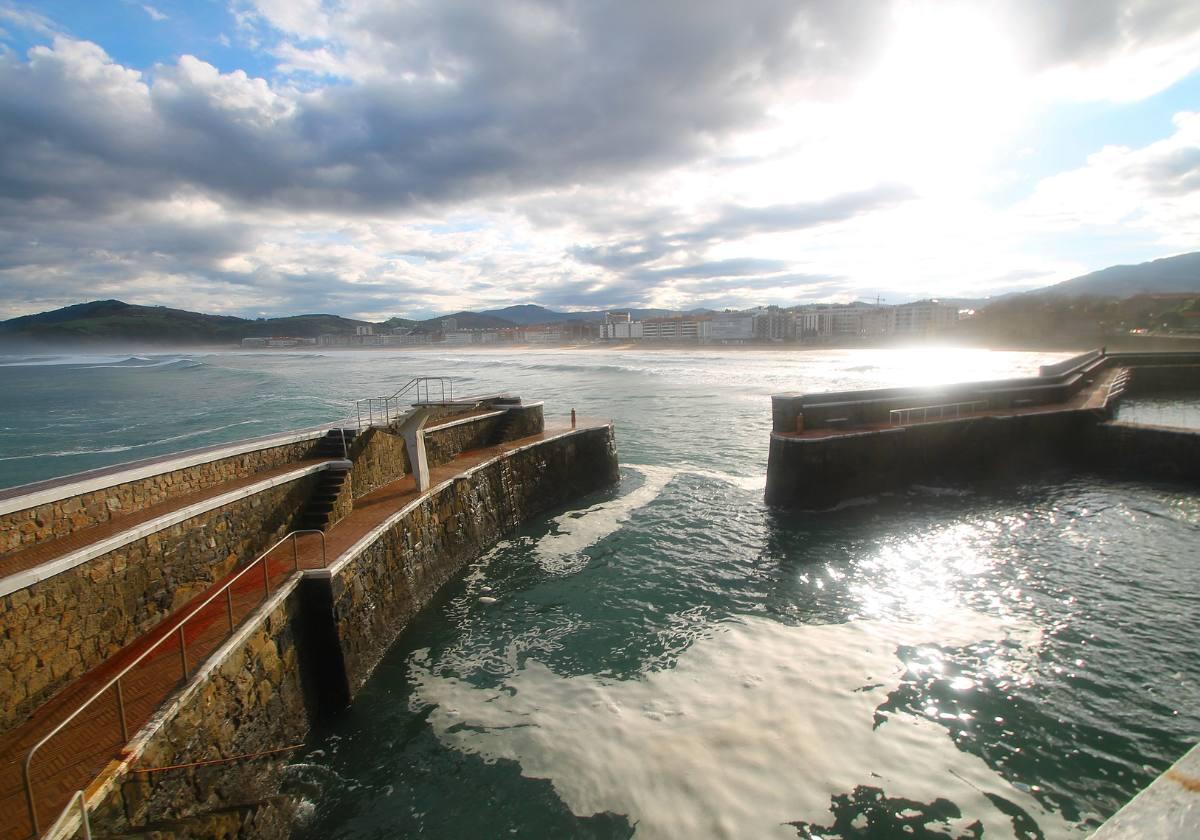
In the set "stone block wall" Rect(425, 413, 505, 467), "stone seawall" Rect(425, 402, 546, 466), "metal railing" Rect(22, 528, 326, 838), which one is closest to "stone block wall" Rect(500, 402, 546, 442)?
"stone seawall" Rect(425, 402, 546, 466)

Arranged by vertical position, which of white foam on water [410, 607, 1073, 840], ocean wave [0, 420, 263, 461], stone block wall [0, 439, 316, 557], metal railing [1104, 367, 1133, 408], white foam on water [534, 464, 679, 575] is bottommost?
white foam on water [410, 607, 1073, 840]

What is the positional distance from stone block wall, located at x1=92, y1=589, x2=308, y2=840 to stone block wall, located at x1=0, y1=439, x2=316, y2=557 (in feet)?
8.66

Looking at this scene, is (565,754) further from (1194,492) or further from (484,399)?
(1194,492)

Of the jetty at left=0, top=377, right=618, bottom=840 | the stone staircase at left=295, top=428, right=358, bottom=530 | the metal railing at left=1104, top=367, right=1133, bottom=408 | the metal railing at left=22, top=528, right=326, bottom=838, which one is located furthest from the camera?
the metal railing at left=1104, top=367, right=1133, bottom=408

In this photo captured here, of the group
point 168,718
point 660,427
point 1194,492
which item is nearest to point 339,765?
point 168,718

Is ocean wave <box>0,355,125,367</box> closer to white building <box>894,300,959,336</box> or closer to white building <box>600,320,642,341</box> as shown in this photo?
white building <box>600,320,642,341</box>

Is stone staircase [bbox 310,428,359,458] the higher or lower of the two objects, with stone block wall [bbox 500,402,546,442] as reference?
higher

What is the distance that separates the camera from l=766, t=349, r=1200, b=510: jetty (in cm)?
1445

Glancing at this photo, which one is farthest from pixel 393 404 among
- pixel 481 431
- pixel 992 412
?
pixel 992 412

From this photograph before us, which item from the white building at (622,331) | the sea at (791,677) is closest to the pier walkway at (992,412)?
the sea at (791,677)

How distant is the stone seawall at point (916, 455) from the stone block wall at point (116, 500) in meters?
10.8

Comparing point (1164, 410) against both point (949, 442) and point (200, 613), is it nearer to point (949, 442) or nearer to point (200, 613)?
point (949, 442)

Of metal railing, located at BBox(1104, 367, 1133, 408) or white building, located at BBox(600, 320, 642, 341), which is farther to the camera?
white building, located at BBox(600, 320, 642, 341)

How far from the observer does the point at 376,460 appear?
40.6ft
